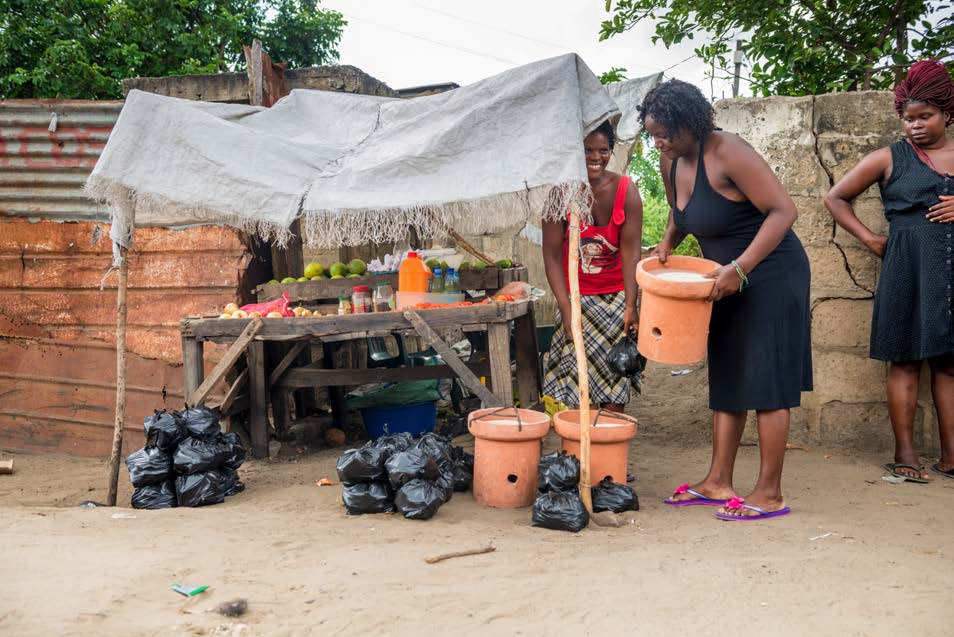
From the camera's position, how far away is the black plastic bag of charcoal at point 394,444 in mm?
4023

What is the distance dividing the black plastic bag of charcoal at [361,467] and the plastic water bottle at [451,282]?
5.19 ft

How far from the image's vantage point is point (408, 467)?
3.84 m

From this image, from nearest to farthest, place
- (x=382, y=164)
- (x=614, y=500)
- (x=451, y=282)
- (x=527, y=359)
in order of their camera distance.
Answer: (x=614, y=500), (x=382, y=164), (x=451, y=282), (x=527, y=359)

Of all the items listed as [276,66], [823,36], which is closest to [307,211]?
[276,66]

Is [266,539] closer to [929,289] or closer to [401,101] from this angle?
[401,101]

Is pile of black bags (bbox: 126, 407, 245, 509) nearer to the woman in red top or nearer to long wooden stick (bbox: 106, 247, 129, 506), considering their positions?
long wooden stick (bbox: 106, 247, 129, 506)

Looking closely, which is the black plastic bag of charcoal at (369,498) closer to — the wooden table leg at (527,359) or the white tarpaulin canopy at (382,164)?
the white tarpaulin canopy at (382,164)

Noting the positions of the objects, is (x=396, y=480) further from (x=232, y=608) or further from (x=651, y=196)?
(x=651, y=196)

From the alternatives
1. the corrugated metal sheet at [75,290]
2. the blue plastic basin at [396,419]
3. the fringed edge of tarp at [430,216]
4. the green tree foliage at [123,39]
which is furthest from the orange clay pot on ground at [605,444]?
the green tree foliage at [123,39]

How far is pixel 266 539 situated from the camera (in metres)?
3.47

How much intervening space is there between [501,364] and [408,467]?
42.3 inches

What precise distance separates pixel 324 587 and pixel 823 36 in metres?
5.10

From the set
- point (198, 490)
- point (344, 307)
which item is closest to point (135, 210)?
point (344, 307)

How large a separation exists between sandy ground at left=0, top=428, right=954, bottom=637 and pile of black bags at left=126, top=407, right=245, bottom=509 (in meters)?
0.21
